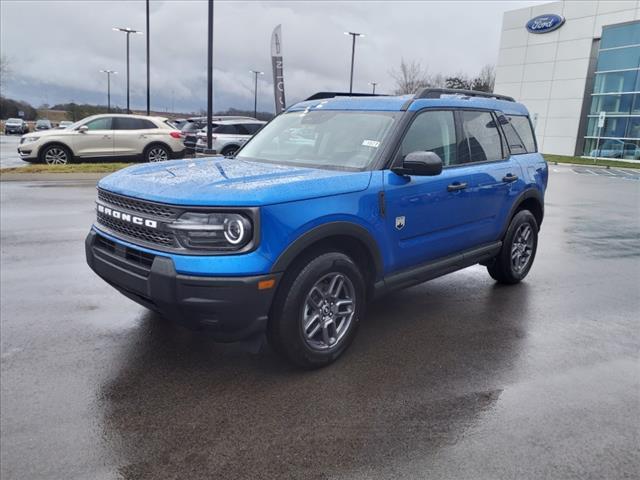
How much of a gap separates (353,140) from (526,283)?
301 centimetres

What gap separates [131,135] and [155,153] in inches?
34.4

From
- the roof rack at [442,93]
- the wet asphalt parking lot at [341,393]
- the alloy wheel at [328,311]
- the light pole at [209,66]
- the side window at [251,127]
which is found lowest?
the wet asphalt parking lot at [341,393]

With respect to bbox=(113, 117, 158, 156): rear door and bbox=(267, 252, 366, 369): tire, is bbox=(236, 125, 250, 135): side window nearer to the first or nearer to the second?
bbox=(113, 117, 158, 156): rear door

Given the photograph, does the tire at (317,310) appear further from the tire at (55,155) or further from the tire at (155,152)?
the tire at (55,155)

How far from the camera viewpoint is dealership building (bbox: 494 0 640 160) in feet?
112

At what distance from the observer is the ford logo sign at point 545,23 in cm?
3956

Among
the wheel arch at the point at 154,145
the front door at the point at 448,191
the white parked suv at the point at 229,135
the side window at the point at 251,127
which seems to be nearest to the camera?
the front door at the point at 448,191

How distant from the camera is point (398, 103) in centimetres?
426

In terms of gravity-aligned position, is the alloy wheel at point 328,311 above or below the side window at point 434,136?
below

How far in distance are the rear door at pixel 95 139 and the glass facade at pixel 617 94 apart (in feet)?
103

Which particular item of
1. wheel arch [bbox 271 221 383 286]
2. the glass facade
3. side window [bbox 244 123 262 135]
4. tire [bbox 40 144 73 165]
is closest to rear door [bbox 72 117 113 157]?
tire [bbox 40 144 73 165]

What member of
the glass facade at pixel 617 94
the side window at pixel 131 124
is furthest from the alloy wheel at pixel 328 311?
the glass facade at pixel 617 94

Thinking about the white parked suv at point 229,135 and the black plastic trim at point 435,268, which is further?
the white parked suv at point 229,135

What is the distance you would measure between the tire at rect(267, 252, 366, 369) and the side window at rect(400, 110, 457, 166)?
1.12 metres
